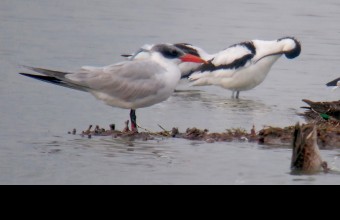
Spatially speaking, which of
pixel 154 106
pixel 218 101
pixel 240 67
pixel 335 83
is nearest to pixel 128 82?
pixel 154 106

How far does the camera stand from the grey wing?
11.2m

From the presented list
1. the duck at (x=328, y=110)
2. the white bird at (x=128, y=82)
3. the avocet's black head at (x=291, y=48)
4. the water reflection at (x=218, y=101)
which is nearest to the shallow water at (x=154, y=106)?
the water reflection at (x=218, y=101)

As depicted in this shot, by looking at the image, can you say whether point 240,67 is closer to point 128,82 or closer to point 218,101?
Result: point 218,101

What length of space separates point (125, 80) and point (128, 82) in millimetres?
46

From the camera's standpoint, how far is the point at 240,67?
51.5 feet

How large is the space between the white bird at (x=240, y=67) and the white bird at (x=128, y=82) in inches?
164

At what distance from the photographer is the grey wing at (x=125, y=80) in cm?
1117

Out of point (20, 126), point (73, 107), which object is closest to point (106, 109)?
point (73, 107)

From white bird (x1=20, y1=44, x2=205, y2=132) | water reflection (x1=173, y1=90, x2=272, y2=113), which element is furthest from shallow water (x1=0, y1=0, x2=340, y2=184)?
white bird (x1=20, y1=44, x2=205, y2=132)

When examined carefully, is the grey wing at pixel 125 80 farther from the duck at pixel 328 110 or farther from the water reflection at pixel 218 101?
the water reflection at pixel 218 101

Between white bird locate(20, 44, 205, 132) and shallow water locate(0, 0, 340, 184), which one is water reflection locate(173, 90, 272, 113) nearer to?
shallow water locate(0, 0, 340, 184)
